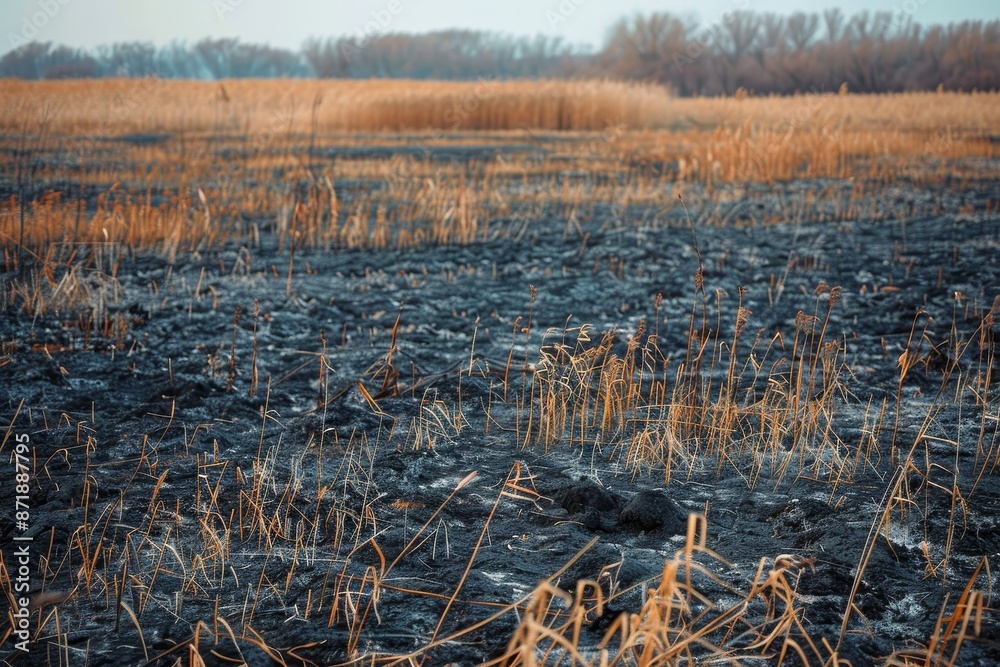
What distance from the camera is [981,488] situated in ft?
9.25

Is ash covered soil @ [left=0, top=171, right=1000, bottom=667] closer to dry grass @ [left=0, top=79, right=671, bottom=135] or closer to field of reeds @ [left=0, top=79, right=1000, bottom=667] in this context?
field of reeds @ [left=0, top=79, right=1000, bottom=667]

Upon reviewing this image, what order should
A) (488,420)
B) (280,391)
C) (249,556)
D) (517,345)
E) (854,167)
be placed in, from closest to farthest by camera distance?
(249,556) < (488,420) < (280,391) < (517,345) < (854,167)

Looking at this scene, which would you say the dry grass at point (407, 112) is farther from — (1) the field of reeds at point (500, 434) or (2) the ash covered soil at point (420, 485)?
(2) the ash covered soil at point (420, 485)

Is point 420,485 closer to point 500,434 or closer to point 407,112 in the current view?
point 500,434

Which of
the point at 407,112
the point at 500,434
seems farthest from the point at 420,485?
the point at 407,112

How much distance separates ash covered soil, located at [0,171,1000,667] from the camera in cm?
213

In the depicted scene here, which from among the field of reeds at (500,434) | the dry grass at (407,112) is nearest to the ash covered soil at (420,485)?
the field of reeds at (500,434)

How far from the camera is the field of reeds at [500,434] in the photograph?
2.09 metres

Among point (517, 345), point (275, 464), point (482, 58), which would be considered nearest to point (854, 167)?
point (517, 345)

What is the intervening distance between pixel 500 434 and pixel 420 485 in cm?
55

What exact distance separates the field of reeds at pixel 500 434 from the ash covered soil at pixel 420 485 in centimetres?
1

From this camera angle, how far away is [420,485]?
291 cm

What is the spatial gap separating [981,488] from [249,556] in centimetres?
223

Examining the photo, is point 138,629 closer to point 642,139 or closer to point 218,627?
point 218,627
